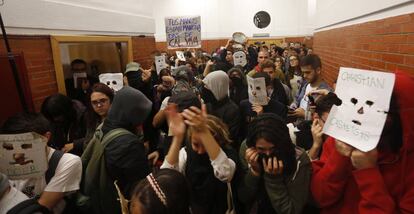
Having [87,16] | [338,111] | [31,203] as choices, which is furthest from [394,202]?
[87,16]

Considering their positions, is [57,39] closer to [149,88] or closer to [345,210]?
[149,88]

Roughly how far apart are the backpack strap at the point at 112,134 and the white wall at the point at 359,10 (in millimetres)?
2625

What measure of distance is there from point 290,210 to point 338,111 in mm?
760

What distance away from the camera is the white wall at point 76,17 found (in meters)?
3.84

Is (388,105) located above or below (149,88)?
above

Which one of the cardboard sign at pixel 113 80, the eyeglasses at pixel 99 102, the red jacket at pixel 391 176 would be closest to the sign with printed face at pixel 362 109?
the red jacket at pixel 391 176

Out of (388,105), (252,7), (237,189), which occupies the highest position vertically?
(252,7)

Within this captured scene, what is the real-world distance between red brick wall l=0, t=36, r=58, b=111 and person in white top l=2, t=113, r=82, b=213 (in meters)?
1.99

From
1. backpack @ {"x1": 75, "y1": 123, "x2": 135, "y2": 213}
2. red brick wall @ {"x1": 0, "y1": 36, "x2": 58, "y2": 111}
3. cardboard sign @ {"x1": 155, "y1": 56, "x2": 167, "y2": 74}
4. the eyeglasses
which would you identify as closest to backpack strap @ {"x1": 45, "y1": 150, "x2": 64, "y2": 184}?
backpack @ {"x1": 75, "y1": 123, "x2": 135, "y2": 213}

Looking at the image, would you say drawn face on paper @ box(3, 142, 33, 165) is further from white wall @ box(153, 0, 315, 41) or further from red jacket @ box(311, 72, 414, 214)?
white wall @ box(153, 0, 315, 41)

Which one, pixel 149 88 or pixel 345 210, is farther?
pixel 149 88

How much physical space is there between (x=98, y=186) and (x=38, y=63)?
99.9 inches

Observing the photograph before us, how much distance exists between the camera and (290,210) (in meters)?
1.91

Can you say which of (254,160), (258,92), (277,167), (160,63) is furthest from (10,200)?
(160,63)
